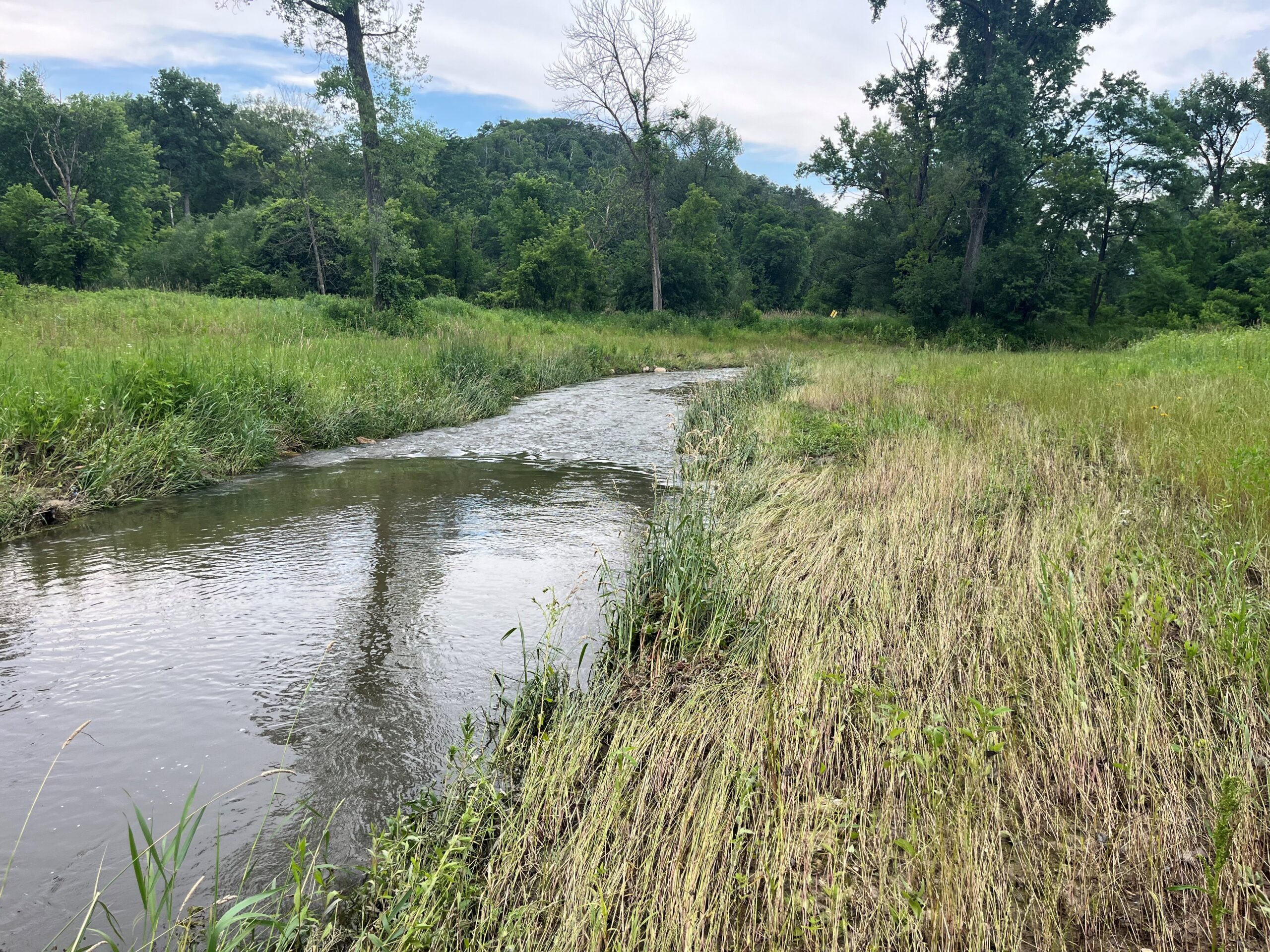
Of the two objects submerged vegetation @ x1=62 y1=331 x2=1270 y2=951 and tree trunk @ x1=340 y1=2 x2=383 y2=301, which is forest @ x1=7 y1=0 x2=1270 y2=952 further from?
tree trunk @ x1=340 y1=2 x2=383 y2=301

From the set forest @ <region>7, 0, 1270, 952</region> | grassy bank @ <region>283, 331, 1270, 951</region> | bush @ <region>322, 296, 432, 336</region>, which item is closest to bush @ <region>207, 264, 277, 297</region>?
bush @ <region>322, 296, 432, 336</region>

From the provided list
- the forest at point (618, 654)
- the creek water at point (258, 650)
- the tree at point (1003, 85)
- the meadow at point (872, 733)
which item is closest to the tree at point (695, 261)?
the tree at point (1003, 85)

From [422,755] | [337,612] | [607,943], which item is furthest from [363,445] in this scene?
[607,943]

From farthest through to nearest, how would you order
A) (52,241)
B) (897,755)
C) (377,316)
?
(52,241) → (377,316) → (897,755)

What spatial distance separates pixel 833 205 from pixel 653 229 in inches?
491

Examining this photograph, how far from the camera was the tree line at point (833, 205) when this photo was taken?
22406mm

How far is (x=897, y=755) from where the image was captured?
214 centimetres

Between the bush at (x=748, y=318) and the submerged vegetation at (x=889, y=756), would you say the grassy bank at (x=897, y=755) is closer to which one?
the submerged vegetation at (x=889, y=756)

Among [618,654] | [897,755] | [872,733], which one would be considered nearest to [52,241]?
[618,654]

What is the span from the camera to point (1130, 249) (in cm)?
2889

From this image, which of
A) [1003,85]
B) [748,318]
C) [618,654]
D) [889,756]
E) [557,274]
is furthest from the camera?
[748,318]

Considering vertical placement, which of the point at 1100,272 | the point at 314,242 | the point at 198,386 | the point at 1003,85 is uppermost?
the point at 1003,85

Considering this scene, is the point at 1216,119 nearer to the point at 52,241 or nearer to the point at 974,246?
the point at 974,246

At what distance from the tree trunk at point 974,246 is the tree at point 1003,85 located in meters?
0.03
